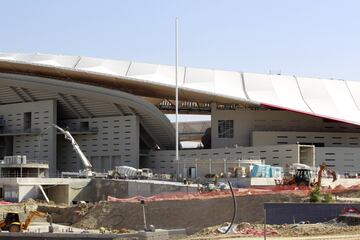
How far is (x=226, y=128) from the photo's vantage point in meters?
75.5

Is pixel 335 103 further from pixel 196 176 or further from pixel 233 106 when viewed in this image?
pixel 196 176

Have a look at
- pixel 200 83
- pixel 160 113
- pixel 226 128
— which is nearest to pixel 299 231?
pixel 160 113

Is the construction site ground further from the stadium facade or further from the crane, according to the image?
the stadium facade

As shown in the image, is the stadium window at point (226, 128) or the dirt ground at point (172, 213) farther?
the stadium window at point (226, 128)

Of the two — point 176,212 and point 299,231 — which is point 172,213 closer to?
point 176,212

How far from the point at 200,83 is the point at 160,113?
509cm

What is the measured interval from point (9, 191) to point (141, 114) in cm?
1852

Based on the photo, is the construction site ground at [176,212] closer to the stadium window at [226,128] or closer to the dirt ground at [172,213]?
the dirt ground at [172,213]

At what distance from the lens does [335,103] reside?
74375 mm

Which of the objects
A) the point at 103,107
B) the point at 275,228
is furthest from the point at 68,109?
the point at 275,228

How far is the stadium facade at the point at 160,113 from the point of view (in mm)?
70750

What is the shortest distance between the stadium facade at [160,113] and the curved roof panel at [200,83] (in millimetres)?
105

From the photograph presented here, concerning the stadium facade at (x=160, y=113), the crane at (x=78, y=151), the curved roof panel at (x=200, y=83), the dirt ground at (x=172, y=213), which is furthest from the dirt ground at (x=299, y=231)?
the curved roof panel at (x=200, y=83)

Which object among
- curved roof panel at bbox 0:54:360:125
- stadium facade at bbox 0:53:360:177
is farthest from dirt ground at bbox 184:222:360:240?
curved roof panel at bbox 0:54:360:125
